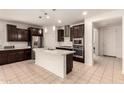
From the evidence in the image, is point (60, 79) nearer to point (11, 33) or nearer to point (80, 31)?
point (80, 31)

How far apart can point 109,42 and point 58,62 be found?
222 inches

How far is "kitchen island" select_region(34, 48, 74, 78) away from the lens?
328 cm

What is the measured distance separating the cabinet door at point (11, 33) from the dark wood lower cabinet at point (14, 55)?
848 millimetres

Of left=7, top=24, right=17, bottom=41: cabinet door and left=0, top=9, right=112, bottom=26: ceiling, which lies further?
left=7, top=24, right=17, bottom=41: cabinet door

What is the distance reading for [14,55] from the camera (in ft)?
17.8

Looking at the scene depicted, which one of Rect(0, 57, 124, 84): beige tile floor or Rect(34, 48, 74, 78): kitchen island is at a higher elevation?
Rect(34, 48, 74, 78): kitchen island

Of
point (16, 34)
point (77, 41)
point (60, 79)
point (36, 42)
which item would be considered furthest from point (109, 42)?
point (16, 34)

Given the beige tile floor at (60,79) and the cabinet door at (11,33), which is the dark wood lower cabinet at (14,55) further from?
the beige tile floor at (60,79)

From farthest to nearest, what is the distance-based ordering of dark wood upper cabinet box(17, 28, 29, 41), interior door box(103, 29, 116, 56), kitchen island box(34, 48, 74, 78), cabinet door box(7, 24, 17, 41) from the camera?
interior door box(103, 29, 116, 56), dark wood upper cabinet box(17, 28, 29, 41), cabinet door box(7, 24, 17, 41), kitchen island box(34, 48, 74, 78)

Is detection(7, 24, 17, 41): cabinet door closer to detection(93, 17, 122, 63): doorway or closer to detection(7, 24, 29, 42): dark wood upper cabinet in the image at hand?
detection(7, 24, 29, 42): dark wood upper cabinet

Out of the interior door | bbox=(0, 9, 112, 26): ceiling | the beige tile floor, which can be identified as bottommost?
the beige tile floor

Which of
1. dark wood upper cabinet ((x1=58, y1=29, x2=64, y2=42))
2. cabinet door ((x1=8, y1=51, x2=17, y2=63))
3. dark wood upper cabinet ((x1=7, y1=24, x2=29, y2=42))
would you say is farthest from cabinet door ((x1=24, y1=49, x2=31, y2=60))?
dark wood upper cabinet ((x1=58, y1=29, x2=64, y2=42))
